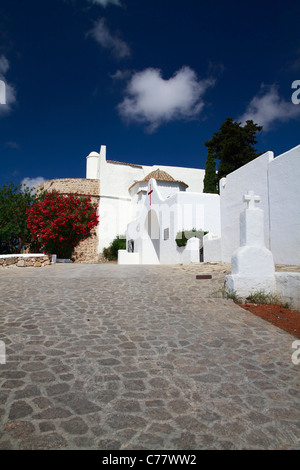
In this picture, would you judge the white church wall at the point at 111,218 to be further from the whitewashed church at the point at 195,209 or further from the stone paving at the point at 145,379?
the stone paving at the point at 145,379

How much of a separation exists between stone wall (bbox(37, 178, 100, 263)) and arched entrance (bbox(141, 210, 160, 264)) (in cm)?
661

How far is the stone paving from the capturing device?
197 centimetres

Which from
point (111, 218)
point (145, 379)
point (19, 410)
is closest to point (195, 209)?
point (111, 218)

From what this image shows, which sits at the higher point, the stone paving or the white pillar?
the white pillar

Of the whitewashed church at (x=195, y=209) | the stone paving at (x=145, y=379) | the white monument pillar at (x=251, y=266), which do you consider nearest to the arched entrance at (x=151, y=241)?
the whitewashed church at (x=195, y=209)

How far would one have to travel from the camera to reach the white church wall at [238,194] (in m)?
10.2

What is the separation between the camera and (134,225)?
22.5 metres

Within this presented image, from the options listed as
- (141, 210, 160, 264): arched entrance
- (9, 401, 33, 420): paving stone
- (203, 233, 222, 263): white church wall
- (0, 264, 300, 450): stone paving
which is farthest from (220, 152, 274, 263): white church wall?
(9, 401, 33, 420): paving stone

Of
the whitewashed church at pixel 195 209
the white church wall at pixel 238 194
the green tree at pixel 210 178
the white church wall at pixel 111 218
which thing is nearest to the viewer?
the whitewashed church at pixel 195 209

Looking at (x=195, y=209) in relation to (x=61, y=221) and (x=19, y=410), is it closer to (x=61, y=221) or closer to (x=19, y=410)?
(x=61, y=221)

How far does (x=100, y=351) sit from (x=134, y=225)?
63.1 feet

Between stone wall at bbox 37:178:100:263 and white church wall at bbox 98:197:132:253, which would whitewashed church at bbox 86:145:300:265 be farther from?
stone wall at bbox 37:178:100:263

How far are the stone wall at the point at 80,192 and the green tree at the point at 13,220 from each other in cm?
277
